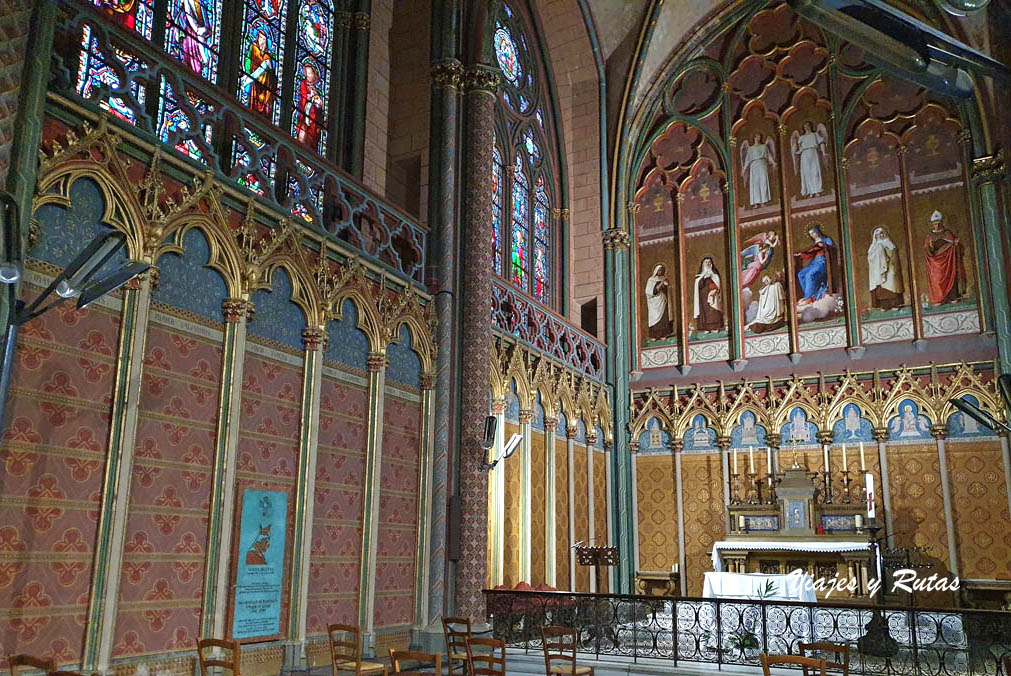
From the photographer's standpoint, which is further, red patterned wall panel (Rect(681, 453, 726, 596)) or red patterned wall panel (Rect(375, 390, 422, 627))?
red patterned wall panel (Rect(681, 453, 726, 596))

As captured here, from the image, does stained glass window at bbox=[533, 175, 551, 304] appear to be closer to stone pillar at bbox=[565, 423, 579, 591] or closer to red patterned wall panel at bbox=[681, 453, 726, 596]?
stone pillar at bbox=[565, 423, 579, 591]

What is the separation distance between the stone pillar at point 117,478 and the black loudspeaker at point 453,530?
200 inches

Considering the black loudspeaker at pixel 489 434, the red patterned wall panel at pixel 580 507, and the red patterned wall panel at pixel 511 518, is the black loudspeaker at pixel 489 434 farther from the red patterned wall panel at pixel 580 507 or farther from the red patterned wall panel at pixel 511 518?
the red patterned wall panel at pixel 580 507

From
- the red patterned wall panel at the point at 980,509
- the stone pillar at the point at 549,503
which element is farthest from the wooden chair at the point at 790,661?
the red patterned wall panel at the point at 980,509

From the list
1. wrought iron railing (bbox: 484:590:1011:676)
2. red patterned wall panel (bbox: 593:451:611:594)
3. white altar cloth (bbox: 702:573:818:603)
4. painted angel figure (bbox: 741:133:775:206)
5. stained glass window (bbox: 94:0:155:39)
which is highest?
painted angel figure (bbox: 741:133:775:206)

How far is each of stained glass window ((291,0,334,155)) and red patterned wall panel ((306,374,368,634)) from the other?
4013 mm

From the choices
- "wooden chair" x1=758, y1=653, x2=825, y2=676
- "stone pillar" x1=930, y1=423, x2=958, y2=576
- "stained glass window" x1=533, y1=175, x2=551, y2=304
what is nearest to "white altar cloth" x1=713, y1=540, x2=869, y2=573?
"stone pillar" x1=930, y1=423, x2=958, y2=576

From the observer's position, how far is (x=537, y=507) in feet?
50.7

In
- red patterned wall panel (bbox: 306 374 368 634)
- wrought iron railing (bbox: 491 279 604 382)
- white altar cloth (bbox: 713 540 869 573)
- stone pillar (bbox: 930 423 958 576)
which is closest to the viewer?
red patterned wall panel (bbox: 306 374 368 634)

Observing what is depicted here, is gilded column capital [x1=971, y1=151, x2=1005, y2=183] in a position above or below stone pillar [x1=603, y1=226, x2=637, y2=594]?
above

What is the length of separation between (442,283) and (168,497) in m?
5.52

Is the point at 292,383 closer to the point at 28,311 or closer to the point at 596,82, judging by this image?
the point at 28,311

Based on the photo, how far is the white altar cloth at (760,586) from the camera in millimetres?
13359

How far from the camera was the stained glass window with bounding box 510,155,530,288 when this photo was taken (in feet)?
59.8
